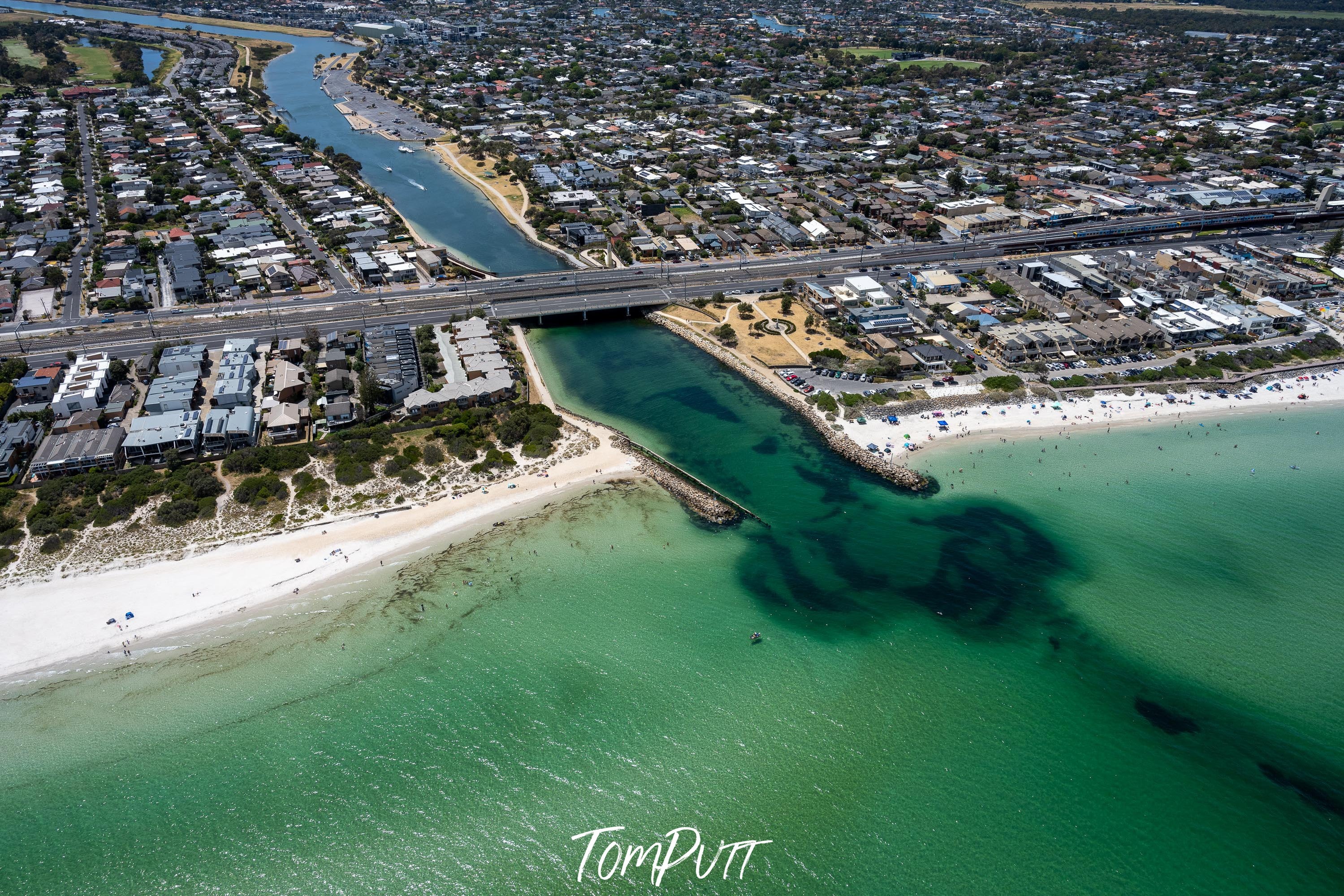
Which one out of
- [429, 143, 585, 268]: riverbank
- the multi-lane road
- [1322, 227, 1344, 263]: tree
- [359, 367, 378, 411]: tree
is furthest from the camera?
[429, 143, 585, 268]: riverbank

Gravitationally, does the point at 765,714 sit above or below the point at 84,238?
above

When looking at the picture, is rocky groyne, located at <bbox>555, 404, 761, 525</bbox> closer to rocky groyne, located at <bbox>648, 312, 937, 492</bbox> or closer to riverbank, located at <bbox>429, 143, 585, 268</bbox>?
rocky groyne, located at <bbox>648, 312, 937, 492</bbox>

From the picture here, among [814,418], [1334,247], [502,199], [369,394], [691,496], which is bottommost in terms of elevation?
[691,496]

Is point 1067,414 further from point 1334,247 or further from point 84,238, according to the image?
point 84,238

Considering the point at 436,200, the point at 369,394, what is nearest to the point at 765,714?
the point at 369,394

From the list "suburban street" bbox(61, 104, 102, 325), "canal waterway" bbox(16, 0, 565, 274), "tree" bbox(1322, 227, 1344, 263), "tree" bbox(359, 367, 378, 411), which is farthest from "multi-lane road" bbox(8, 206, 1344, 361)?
"tree" bbox(359, 367, 378, 411)

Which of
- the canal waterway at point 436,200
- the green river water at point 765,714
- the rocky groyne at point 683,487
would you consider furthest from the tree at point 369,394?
the canal waterway at point 436,200
